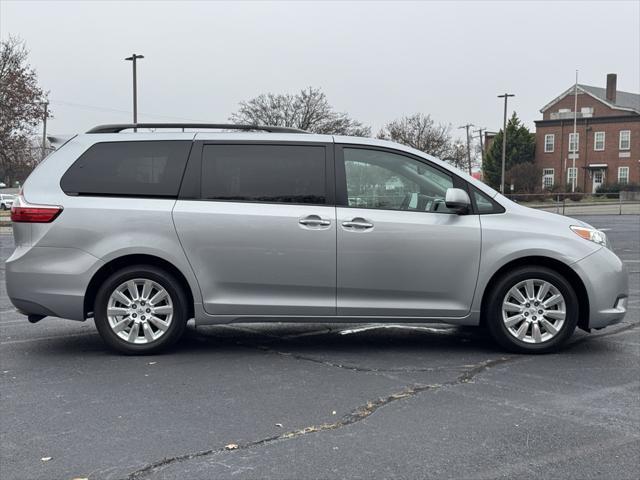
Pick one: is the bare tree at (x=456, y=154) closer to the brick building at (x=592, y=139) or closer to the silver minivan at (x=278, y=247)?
the brick building at (x=592, y=139)

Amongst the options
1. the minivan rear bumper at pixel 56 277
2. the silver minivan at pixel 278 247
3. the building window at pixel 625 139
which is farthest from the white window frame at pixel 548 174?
the minivan rear bumper at pixel 56 277

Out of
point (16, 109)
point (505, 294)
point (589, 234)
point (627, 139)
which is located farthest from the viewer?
point (627, 139)

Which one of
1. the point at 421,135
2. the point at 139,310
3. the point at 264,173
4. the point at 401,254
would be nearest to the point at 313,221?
the point at 264,173

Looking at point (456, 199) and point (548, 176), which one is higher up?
point (548, 176)

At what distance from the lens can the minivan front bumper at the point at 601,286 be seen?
5875 millimetres

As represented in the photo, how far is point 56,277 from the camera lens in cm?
574

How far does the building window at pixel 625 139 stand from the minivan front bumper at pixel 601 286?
216 feet

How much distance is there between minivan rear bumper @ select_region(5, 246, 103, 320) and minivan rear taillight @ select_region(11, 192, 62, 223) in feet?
0.79

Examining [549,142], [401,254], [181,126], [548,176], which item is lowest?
[401,254]

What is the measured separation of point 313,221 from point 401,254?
80 cm

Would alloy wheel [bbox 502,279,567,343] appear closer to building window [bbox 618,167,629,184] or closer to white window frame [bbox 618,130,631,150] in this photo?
building window [bbox 618,167,629,184]

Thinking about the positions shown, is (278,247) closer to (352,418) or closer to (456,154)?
(352,418)

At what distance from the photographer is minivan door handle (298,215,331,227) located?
227 inches

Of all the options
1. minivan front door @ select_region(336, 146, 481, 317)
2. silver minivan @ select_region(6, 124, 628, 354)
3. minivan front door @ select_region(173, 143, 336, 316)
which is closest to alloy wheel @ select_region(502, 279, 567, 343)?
silver minivan @ select_region(6, 124, 628, 354)
